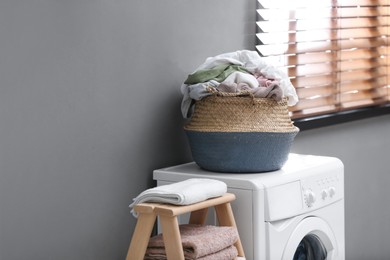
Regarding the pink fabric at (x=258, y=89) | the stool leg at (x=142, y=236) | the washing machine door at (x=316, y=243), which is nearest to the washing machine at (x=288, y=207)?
the washing machine door at (x=316, y=243)

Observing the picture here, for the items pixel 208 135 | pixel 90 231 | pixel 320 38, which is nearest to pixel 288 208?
pixel 208 135

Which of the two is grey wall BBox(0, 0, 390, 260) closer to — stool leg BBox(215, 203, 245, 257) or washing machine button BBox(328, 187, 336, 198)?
stool leg BBox(215, 203, 245, 257)

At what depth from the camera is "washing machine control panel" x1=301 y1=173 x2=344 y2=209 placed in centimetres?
253

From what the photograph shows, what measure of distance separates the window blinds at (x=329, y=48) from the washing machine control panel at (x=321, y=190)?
54 cm

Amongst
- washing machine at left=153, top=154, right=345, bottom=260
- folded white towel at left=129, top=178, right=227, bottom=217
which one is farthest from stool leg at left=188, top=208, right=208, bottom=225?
folded white towel at left=129, top=178, right=227, bottom=217

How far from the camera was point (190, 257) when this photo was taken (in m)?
2.06

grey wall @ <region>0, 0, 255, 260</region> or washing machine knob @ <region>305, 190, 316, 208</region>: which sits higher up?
grey wall @ <region>0, 0, 255, 260</region>

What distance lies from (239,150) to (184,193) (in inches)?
17.1

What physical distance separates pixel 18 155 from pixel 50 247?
0.30m

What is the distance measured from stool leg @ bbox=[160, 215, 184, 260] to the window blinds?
1137 millimetres

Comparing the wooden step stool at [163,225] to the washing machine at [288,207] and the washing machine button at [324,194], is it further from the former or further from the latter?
the washing machine button at [324,194]

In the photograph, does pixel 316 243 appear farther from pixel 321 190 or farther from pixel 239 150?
pixel 239 150

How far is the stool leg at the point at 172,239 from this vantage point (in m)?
2.00

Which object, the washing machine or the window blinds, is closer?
the washing machine
